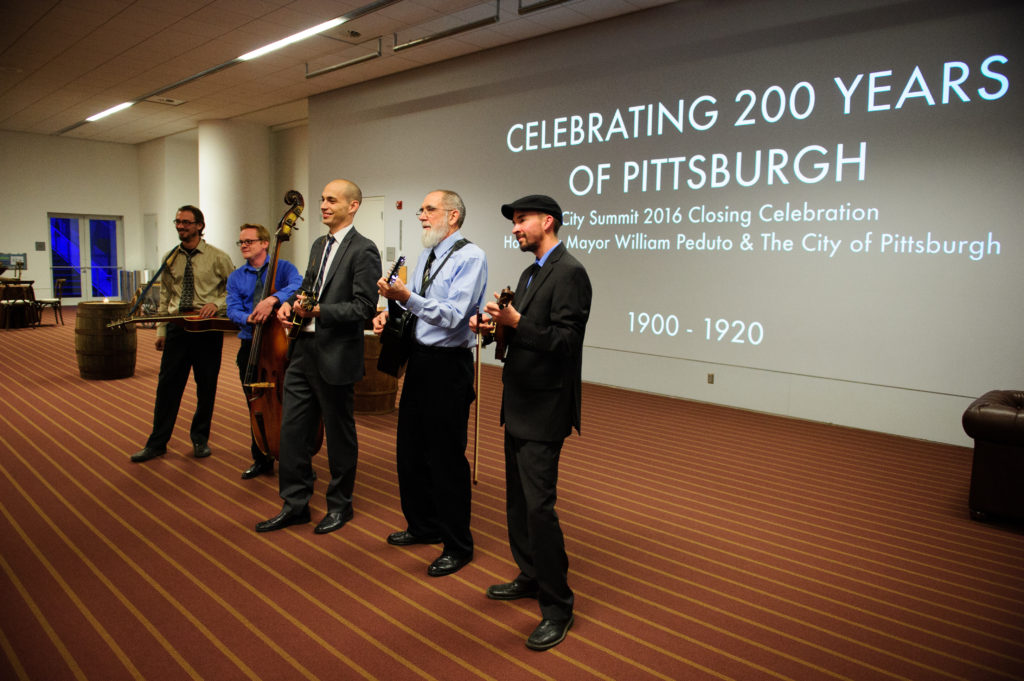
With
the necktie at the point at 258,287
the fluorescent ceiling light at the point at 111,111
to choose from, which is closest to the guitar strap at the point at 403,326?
the necktie at the point at 258,287

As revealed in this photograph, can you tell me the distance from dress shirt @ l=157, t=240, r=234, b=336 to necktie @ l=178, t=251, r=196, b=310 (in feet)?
0.06

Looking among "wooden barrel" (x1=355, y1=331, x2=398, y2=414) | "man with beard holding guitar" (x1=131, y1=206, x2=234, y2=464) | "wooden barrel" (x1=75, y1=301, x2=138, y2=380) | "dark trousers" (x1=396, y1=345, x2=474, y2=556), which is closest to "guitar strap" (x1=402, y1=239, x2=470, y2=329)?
"dark trousers" (x1=396, y1=345, x2=474, y2=556)

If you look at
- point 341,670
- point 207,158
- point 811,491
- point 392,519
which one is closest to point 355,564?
point 392,519

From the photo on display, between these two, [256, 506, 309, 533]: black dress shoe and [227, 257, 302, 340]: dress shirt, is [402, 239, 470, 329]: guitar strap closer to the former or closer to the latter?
[256, 506, 309, 533]: black dress shoe

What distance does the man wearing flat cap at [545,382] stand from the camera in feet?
8.36

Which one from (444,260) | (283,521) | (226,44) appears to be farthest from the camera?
(226,44)

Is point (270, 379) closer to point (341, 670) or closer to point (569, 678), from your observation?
point (341, 670)

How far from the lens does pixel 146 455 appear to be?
4824 millimetres

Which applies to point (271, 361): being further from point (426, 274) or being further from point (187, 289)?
point (187, 289)

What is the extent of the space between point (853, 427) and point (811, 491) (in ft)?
6.74

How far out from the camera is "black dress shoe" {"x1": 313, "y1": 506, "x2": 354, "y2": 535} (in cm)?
363

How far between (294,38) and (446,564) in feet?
24.8

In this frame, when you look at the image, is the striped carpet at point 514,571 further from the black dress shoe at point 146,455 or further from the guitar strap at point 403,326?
the guitar strap at point 403,326

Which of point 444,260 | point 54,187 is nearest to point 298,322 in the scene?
point 444,260
